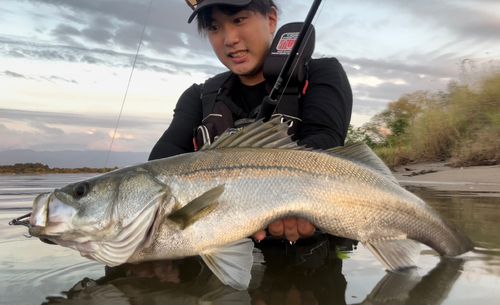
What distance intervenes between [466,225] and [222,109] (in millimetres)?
2509

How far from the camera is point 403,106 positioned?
18031 millimetres

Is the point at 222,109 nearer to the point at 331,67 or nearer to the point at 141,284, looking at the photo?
the point at 331,67

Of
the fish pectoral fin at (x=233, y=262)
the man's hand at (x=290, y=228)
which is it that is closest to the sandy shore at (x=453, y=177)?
the man's hand at (x=290, y=228)

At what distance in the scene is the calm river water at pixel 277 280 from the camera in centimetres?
185

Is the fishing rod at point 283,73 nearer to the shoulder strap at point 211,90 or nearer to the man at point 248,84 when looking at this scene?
the man at point 248,84

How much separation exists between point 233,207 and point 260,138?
0.50 meters

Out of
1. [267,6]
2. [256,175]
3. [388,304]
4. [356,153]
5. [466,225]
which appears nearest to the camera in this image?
[388,304]

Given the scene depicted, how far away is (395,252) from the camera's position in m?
2.24

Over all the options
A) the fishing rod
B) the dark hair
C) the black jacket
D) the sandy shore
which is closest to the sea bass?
the black jacket

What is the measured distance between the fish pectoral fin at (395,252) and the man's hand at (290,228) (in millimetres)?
362

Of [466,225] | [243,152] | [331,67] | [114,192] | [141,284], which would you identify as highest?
[331,67]

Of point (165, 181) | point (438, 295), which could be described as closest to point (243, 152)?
point (165, 181)

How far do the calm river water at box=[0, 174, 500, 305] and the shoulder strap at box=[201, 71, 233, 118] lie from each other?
157 cm

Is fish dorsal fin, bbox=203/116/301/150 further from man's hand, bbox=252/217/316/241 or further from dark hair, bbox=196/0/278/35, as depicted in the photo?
dark hair, bbox=196/0/278/35
